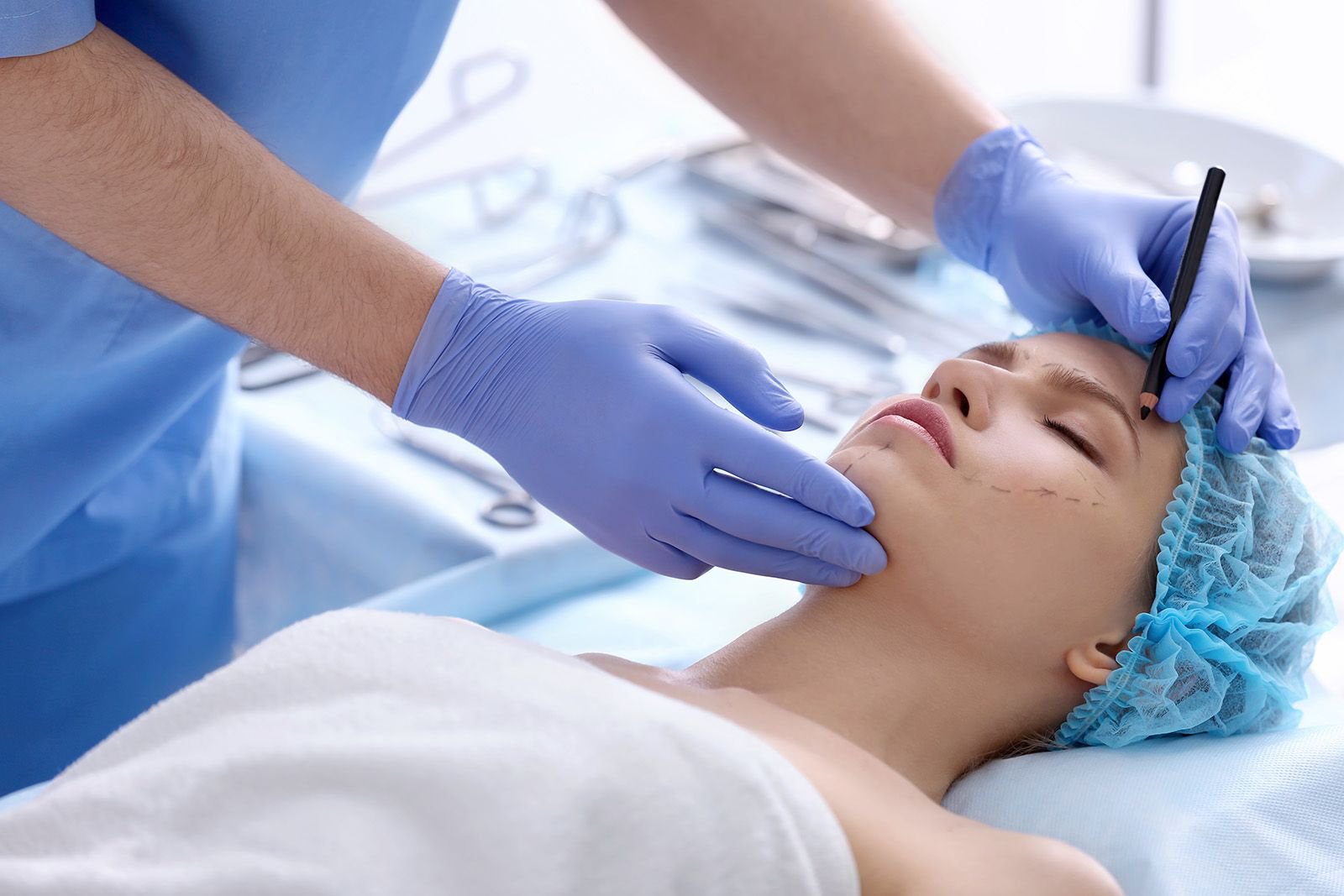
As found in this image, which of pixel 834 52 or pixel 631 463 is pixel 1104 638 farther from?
pixel 834 52

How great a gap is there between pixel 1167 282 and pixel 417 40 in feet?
3.02

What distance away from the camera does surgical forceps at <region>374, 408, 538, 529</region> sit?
175 centimetres

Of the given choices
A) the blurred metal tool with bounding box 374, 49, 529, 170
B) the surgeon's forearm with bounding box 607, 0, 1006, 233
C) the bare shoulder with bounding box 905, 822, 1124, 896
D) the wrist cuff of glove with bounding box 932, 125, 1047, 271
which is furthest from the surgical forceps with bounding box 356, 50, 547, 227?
the bare shoulder with bounding box 905, 822, 1124, 896

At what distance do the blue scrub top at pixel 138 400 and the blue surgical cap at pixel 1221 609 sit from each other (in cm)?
98

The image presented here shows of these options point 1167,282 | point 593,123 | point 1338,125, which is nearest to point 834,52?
point 1167,282

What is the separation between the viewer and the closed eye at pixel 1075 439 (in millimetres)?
1319

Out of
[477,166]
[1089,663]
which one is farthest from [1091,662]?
[477,166]

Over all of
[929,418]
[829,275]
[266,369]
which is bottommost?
[266,369]

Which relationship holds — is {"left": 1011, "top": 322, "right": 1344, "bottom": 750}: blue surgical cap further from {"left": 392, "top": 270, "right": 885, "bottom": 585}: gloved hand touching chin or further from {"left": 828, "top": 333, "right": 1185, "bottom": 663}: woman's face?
{"left": 392, "top": 270, "right": 885, "bottom": 585}: gloved hand touching chin

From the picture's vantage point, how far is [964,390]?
1.33 metres

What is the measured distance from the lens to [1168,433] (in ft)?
4.46

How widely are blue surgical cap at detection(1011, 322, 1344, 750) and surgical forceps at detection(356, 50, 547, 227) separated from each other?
1.34 metres

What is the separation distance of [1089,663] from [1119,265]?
44 centimetres

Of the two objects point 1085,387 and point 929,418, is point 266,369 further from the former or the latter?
point 1085,387
